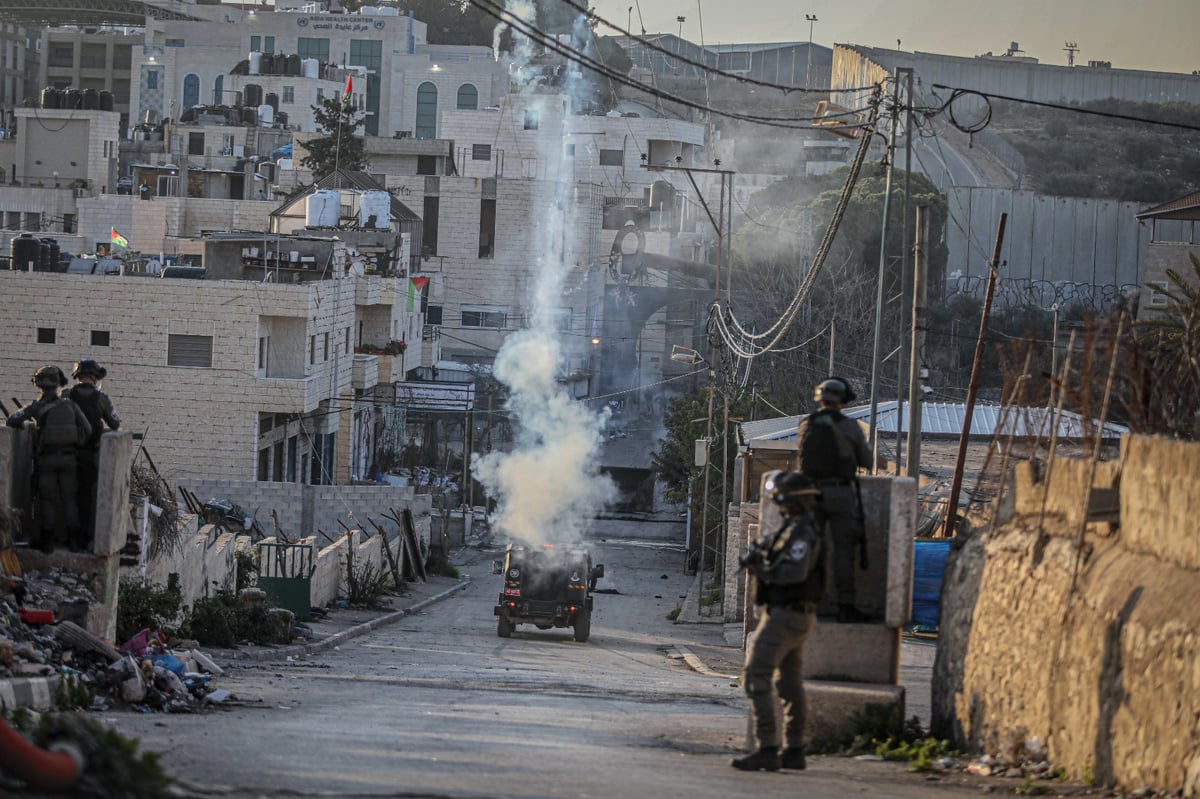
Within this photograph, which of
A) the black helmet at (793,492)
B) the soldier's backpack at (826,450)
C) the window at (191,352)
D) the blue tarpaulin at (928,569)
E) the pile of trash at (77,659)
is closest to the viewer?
the black helmet at (793,492)

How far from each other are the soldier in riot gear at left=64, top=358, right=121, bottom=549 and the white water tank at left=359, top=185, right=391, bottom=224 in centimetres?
4290

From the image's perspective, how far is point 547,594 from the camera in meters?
28.6

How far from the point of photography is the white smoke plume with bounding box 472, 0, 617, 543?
46.2 metres

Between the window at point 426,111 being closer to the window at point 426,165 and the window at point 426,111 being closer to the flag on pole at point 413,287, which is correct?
the window at point 426,165

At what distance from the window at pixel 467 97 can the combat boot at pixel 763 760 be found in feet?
282

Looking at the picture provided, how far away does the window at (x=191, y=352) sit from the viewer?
4094 centimetres

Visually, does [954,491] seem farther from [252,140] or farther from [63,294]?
[252,140]

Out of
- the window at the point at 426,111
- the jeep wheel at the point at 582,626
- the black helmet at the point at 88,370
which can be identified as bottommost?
the jeep wheel at the point at 582,626

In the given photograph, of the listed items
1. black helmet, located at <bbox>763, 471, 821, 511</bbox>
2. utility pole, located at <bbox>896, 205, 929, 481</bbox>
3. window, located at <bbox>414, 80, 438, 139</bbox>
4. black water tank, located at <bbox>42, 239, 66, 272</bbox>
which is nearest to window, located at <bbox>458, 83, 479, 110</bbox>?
window, located at <bbox>414, 80, 438, 139</bbox>

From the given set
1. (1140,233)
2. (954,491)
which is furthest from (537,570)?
(1140,233)

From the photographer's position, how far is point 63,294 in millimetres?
40562

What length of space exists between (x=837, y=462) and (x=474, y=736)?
276 cm

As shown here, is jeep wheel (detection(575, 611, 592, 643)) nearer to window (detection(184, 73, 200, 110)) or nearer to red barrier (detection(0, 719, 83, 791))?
red barrier (detection(0, 719, 83, 791))

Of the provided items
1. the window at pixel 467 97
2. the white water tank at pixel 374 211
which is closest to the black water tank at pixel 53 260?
the white water tank at pixel 374 211
